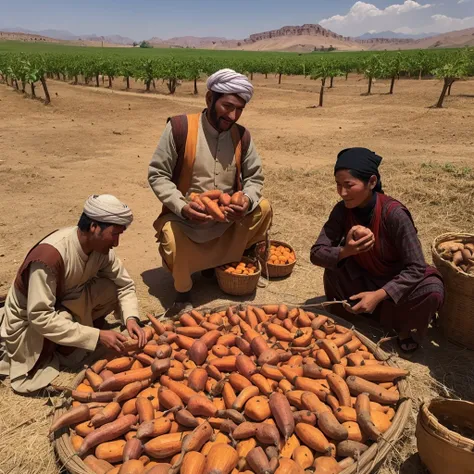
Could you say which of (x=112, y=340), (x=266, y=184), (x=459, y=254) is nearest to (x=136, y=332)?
(x=112, y=340)

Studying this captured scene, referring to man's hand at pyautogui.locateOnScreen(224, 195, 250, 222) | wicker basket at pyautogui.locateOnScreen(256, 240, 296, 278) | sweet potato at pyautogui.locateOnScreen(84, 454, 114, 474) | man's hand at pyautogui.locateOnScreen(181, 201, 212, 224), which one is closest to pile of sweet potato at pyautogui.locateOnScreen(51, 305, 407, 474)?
sweet potato at pyautogui.locateOnScreen(84, 454, 114, 474)

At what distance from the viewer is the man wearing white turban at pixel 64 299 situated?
111 inches

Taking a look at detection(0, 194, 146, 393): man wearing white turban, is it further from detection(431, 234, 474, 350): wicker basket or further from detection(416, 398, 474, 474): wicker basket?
detection(431, 234, 474, 350): wicker basket

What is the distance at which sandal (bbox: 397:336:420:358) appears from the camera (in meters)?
3.65

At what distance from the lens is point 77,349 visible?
3428mm

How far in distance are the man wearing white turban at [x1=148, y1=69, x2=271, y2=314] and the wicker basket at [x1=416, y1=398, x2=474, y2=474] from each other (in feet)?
7.87

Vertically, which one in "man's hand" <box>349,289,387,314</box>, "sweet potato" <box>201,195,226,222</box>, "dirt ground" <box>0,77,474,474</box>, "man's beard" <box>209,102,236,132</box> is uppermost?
"man's beard" <box>209,102,236,132</box>

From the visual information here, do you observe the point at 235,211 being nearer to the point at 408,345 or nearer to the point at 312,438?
the point at 408,345

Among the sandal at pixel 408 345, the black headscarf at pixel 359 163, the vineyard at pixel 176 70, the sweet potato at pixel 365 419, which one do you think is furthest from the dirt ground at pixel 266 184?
the vineyard at pixel 176 70

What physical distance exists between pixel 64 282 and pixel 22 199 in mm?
5042

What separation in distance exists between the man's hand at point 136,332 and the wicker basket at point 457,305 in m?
2.73

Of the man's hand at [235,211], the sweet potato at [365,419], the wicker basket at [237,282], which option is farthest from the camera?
the wicker basket at [237,282]

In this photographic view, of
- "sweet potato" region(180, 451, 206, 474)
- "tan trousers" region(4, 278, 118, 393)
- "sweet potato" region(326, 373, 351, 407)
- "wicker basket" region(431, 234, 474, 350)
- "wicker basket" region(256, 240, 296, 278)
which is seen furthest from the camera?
"wicker basket" region(256, 240, 296, 278)

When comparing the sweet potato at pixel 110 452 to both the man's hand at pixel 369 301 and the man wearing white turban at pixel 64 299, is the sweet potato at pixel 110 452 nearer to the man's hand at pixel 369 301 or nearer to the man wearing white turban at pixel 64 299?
the man wearing white turban at pixel 64 299
